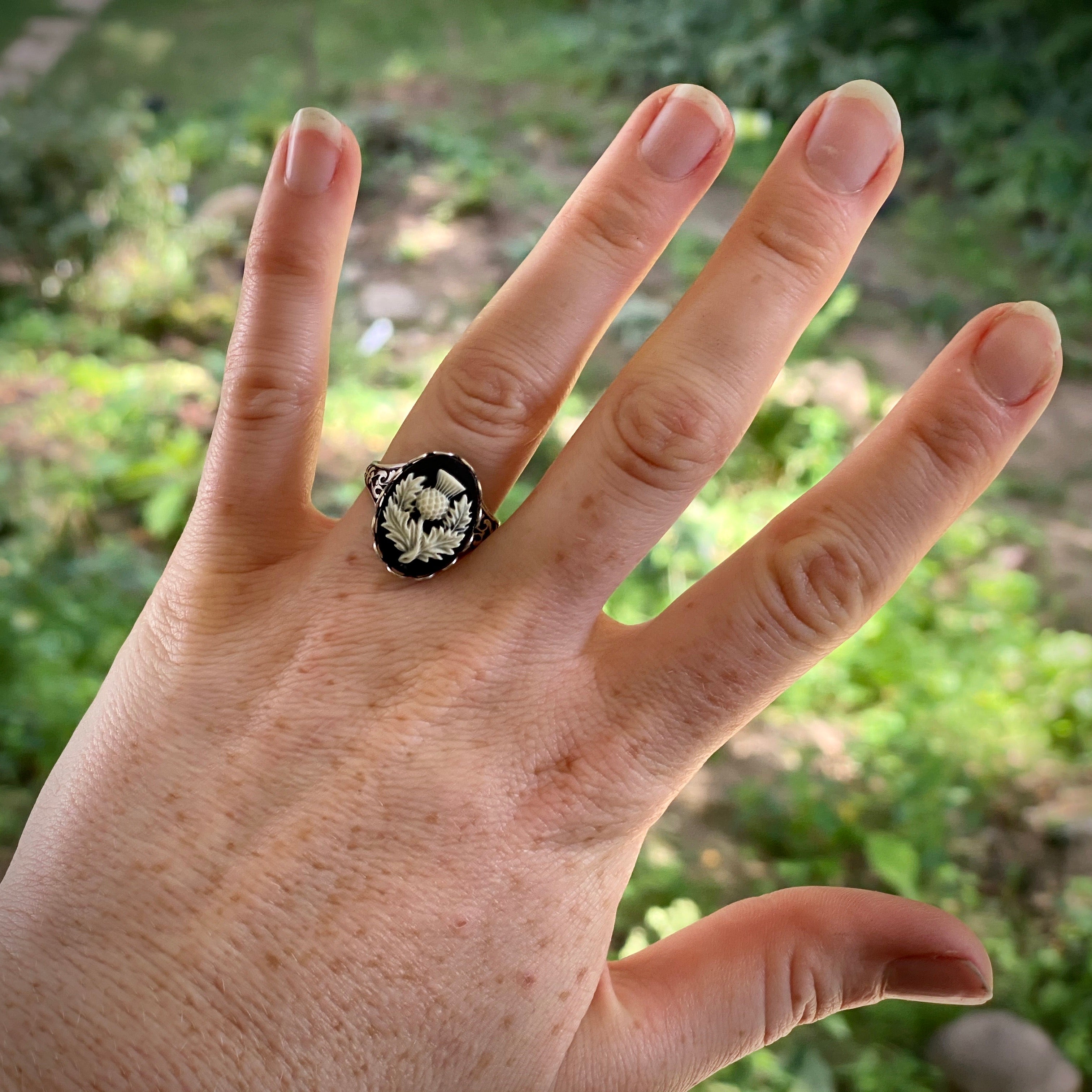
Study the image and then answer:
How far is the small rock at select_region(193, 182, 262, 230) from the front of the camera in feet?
22.2

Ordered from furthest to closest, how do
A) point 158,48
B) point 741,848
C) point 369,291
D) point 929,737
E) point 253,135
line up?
point 158,48
point 253,135
point 369,291
point 929,737
point 741,848

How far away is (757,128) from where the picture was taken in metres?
7.43

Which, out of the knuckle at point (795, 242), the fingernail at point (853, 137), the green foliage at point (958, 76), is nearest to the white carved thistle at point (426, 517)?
the knuckle at point (795, 242)

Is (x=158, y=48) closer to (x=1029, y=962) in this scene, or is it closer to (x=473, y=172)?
(x=473, y=172)

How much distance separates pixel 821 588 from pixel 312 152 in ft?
3.23

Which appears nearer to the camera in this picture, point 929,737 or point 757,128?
point 929,737

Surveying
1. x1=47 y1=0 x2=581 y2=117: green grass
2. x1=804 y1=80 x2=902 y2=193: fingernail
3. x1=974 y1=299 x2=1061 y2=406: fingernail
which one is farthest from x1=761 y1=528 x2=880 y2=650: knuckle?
x1=47 y1=0 x2=581 y2=117: green grass

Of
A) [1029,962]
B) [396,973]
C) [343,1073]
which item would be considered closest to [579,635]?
[396,973]

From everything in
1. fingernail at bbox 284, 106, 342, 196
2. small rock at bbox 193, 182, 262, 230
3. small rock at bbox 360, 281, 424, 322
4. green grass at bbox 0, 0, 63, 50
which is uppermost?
green grass at bbox 0, 0, 63, 50

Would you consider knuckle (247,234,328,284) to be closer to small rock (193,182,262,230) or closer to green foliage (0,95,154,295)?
green foliage (0,95,154,295)

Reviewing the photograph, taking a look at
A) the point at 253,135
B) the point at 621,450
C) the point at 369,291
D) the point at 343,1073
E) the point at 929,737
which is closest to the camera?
the point at 343,1073

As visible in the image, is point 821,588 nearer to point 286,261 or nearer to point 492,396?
point 492,396

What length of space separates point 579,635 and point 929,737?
7.31 feet

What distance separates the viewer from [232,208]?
682cm
